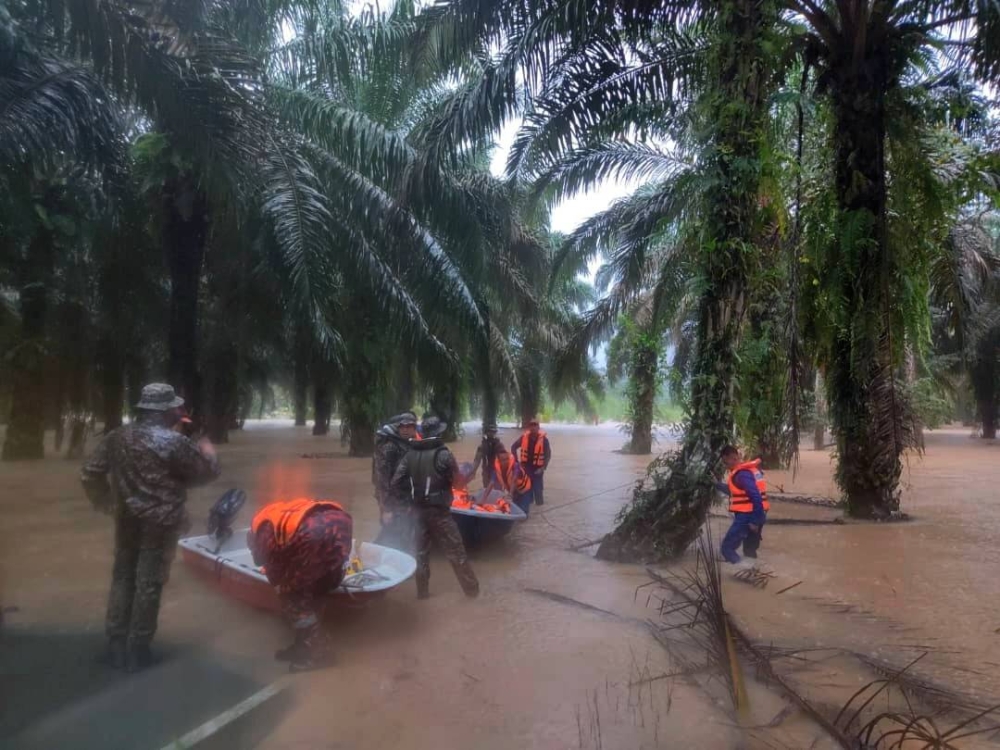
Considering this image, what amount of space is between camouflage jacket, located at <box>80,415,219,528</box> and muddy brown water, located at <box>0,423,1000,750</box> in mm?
1031

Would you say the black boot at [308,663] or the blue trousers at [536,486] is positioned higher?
the blue trousers at [536,486]

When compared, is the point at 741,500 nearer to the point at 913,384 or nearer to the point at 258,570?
the point at 258,570

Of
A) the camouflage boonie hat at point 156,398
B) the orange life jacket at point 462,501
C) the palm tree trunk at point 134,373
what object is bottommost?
the orange life jacket at point 462,501

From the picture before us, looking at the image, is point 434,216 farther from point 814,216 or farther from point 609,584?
point 609,584

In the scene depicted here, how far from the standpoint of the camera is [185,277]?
1088 cm

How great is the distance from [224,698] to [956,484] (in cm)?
1506

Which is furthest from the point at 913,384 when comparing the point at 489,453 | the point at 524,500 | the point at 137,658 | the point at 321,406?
the point at 321,406

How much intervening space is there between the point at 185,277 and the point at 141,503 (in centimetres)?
700

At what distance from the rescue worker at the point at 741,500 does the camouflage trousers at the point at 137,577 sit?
531cm

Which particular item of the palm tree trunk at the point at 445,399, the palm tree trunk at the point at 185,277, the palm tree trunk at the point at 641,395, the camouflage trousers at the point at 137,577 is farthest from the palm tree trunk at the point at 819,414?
the camouflage trousers at the point at 137,577

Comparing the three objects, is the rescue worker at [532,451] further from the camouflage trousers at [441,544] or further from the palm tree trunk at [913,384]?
the palm tree trunk at [913,384]

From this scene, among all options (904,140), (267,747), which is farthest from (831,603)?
(904,140)

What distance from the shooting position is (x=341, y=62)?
10.6 metres

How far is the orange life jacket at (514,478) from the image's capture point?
1058 centimetres
